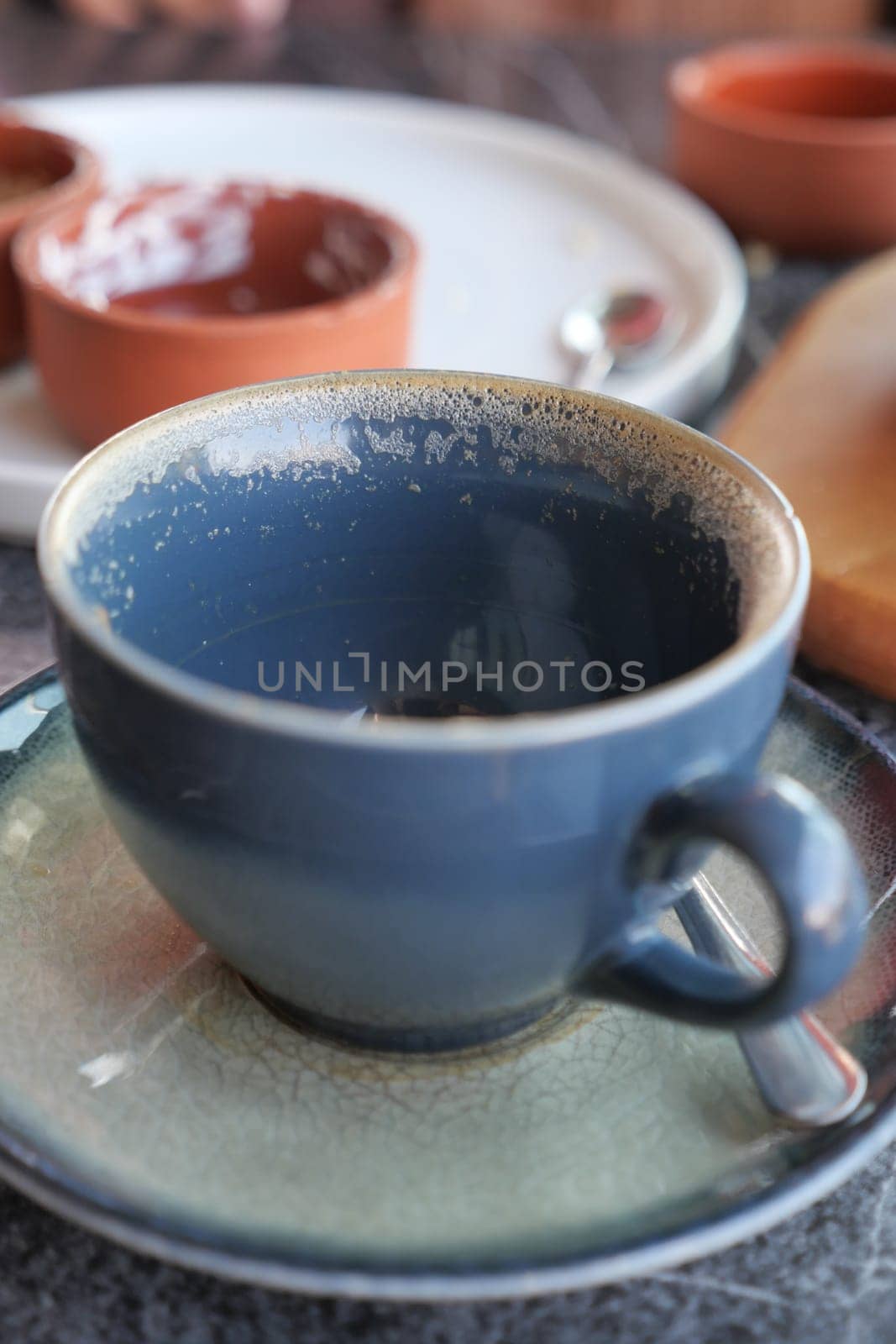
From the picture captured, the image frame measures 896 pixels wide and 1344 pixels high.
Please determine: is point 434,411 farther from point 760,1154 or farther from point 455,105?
point 455,105

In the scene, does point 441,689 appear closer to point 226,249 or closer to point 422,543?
point 422,543

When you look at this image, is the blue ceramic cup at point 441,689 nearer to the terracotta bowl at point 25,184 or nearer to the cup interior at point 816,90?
the terracotta bowl at point 25,184

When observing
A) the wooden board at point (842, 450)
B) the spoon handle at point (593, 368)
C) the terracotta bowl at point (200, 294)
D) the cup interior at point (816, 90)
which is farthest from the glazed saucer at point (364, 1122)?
the cup interior at point (816, 90)

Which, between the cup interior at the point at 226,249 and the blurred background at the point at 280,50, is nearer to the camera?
the cup interior at the point at 226,249

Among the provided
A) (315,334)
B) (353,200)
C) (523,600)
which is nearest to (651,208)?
(353,200)

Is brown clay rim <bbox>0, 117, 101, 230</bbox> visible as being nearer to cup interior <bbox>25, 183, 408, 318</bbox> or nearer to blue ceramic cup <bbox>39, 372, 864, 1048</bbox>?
cup interior <bbox>25, 183, 408, 318</bbox>
